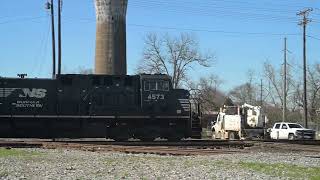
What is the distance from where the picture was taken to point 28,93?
28875 millimetres

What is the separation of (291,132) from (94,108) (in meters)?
21.0

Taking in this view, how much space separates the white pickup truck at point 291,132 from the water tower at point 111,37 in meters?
18.0

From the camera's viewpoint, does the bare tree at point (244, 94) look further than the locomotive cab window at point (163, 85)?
Yes

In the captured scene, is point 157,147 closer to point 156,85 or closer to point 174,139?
point 174,139

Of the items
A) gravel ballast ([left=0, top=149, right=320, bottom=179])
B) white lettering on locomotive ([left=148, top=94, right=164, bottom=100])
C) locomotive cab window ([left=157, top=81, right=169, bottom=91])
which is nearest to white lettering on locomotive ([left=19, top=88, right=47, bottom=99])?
white lettering on locomotive ([left=148, top=94, right=164, bottom=100])

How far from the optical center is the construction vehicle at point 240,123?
41.8 metres

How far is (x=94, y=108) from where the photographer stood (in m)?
28.8

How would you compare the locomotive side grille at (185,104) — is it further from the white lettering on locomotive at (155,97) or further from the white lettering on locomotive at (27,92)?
the white lettering on locomotive at (27,92)

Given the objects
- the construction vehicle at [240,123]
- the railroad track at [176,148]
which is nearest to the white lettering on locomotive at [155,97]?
the railroad track at [176,148]

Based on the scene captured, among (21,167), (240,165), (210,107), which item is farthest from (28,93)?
(210,107)

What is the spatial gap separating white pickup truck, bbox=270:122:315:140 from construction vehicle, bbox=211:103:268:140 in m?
1.68

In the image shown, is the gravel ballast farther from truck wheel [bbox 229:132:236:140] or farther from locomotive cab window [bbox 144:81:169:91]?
truck wheel [bbox 229:132:236:140]

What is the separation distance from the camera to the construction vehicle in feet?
137

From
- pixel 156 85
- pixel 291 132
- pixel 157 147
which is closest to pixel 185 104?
pixel 156 85
